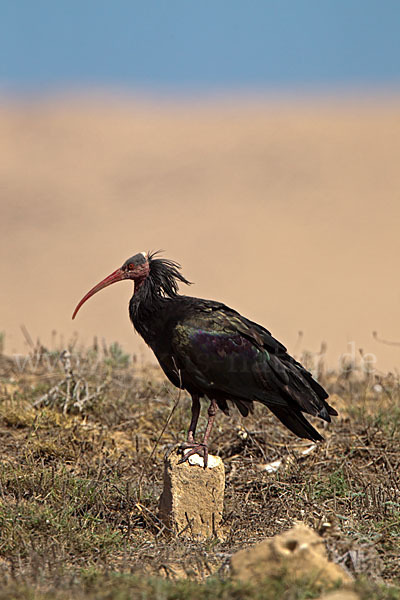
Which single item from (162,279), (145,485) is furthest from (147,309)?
(145,485)

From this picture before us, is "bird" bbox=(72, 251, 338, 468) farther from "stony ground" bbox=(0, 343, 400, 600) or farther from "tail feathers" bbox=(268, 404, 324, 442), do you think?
"stony ground" bbox=(0, 343, 400, 600)

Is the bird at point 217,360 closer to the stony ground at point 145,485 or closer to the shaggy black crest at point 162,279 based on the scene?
the shaggy black crest at point 162,279

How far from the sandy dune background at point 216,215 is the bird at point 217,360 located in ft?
26.4

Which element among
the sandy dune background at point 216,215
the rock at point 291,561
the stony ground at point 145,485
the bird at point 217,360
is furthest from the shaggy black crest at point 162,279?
the sandy dune background at point 216,215

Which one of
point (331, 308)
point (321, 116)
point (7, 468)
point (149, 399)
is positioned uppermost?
point (321, 116)

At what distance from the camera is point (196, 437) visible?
7.02 metres

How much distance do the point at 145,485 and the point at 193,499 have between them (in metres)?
0.88

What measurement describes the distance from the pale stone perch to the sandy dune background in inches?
336

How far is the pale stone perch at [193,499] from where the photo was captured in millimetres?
5191

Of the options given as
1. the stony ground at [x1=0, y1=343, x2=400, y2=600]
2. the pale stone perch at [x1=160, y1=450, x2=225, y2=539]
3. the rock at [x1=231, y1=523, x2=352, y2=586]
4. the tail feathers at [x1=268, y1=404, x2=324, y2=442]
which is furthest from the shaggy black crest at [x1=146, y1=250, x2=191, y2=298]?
the rock at [x1=231, y1=523, x2=352, y2=586]

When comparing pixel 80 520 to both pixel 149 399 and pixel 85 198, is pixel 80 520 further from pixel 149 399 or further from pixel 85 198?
pixel 85 198

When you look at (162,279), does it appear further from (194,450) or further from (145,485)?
(145,485)

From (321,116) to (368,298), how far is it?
69.7 feet

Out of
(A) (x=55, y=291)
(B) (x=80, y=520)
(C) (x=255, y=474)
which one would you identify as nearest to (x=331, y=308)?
(A) (x=55, y=291)
